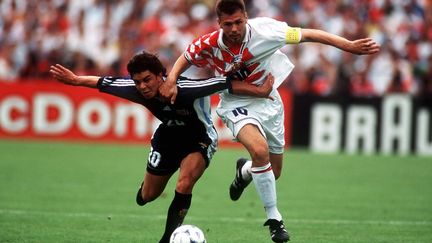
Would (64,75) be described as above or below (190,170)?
Answer: above

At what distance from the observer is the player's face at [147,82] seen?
26.8 feet

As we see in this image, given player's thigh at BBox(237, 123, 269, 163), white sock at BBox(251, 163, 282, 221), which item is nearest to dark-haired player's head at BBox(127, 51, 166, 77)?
player's thigh at BBox(237, 123, 269, 163)

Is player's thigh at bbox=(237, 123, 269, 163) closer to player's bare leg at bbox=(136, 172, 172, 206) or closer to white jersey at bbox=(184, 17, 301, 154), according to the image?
white jersey at bbox=(184, 17, 301, 154)

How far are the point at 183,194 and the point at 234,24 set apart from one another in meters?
1.65

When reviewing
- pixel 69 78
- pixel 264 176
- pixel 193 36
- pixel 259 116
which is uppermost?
pixel 193 36

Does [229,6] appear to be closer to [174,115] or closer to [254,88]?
[254,88]

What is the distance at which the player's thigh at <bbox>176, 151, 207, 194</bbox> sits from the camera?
27.3 feet

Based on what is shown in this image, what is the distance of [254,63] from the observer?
9.03 metres

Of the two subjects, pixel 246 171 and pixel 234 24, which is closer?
pixel 234 24

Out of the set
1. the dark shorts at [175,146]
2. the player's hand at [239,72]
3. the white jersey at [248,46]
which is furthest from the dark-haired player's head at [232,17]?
the dark shorts at [175,146]

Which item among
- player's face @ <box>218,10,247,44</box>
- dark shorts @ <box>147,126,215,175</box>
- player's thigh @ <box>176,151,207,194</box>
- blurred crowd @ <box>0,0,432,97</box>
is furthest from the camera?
blurred crowd @ <box>0,0,432,97</box>

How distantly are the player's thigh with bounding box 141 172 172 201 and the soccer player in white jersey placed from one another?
0.85m

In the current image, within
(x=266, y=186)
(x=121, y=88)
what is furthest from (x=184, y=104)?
(x=266, y=186)

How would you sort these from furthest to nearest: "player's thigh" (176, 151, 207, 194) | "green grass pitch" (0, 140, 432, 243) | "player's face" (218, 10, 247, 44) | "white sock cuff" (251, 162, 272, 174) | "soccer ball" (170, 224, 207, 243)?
1. "green grass pitch" (0, 140, 432, 243)
2. "white sock cuff" (251, 162, 272, 174)
3. "player's face" (218, 10, 247, 44)
4. "player's thigh" (176, 151, 207, 194)
5. "soccer ball" (170, 224, 207, 243)
